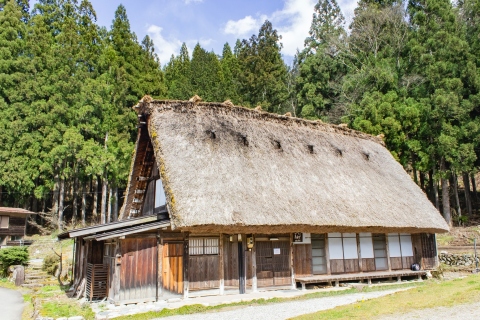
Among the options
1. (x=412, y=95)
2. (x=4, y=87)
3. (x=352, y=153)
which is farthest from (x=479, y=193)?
(x=4, y=87)

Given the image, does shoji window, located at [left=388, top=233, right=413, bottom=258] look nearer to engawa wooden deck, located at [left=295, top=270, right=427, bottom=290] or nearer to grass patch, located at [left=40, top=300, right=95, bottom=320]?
engawa wooden deck, located at [left=295, top=270, right=427, bottom=290]

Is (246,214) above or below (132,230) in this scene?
above

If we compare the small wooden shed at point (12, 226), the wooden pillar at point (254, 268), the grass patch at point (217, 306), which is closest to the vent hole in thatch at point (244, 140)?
the wooden pillar at point (254, 268)

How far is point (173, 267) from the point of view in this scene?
1195 cm

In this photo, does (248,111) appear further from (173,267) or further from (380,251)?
(380,251)

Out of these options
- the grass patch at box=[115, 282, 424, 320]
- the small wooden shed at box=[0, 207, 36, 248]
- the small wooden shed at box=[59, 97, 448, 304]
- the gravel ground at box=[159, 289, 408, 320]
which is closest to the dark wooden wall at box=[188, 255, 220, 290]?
the small wooden shed at box=[59, 97, 448, 304]

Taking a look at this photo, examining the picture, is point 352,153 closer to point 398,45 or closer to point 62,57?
point 398,45

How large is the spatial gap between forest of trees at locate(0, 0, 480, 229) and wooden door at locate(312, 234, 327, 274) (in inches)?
534

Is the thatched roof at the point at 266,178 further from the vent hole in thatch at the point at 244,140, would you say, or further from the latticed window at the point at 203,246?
the latticed window at the point at 203,246

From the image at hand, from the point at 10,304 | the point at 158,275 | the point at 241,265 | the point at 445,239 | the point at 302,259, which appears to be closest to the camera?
the point at 158,275

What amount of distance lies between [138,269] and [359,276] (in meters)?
8.52

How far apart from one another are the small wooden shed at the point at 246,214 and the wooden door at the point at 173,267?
0.03 meters

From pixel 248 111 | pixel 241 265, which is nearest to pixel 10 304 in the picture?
pixel 241 265

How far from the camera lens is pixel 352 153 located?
18.7m
